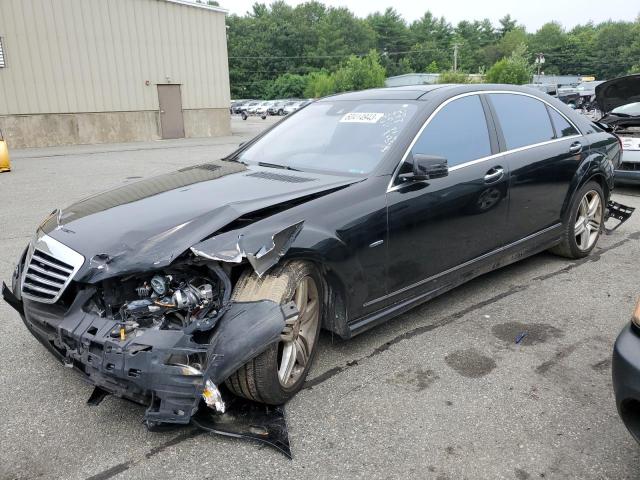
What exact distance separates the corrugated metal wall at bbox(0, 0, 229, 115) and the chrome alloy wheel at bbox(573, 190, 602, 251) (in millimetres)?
19394

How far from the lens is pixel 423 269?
3629mm

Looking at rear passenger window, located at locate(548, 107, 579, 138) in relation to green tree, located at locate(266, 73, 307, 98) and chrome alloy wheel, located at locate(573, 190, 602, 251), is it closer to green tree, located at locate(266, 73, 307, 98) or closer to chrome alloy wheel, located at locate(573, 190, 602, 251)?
chrome alloy wheel, located at locate(573, 190, 602, 251)

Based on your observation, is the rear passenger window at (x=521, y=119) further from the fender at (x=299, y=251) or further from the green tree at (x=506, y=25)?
the green tree at (x=506, y=25)

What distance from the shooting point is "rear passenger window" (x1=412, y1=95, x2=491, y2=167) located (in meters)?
3.67

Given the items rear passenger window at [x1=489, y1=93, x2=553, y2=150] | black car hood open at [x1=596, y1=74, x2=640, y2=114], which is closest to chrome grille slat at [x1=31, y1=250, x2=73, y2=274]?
rear passenger window at [x1=489, y1=93, x2=553, y2=150]

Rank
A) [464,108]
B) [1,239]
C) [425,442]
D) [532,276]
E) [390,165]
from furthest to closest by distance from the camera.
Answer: [1,239] < [532,276] < [464,108] < [390,165] < [425,442]

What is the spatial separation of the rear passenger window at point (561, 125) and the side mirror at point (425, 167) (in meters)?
1.95

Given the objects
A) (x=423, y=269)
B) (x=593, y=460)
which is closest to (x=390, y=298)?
(x=423, y=269)

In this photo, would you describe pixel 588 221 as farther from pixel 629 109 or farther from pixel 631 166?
pixel 629 109

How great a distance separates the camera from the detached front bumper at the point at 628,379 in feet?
6.67

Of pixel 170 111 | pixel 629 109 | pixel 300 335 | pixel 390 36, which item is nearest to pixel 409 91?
pixel 300 335

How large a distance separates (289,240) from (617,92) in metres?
7.82

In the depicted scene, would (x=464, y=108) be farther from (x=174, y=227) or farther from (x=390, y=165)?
(x=174, y=227)

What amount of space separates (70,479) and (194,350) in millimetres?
778
